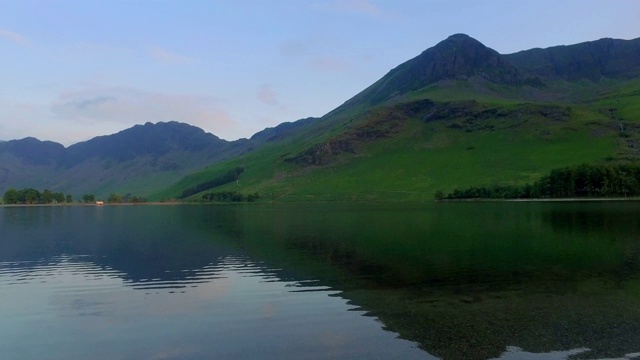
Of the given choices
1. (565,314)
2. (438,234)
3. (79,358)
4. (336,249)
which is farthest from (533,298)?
(438,234)

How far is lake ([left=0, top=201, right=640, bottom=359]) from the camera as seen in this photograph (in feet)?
91.0

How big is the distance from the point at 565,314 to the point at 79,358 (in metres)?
30.2

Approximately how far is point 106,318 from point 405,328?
21.7 metres

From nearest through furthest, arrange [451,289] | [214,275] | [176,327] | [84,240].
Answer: [176,327]
[451,289]
[214,275]
[84,240]

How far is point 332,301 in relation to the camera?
39.5 metres

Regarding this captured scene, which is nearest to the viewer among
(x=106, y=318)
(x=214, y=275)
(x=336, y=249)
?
(x=106, y=318)

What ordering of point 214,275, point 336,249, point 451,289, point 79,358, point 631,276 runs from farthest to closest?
1. point 336,249
2. point 214,275
3. point 631,276
4. point 451,289
5. point 79,358

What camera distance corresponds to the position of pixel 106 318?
3631cm

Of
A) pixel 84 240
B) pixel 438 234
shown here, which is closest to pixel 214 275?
pixel 438 234

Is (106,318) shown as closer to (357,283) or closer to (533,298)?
(357,283)

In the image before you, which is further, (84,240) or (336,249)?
(84,240)

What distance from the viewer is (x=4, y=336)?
32094mm

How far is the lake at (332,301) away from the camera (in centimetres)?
2775

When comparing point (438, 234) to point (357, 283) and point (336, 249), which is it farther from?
point (357, 283)
